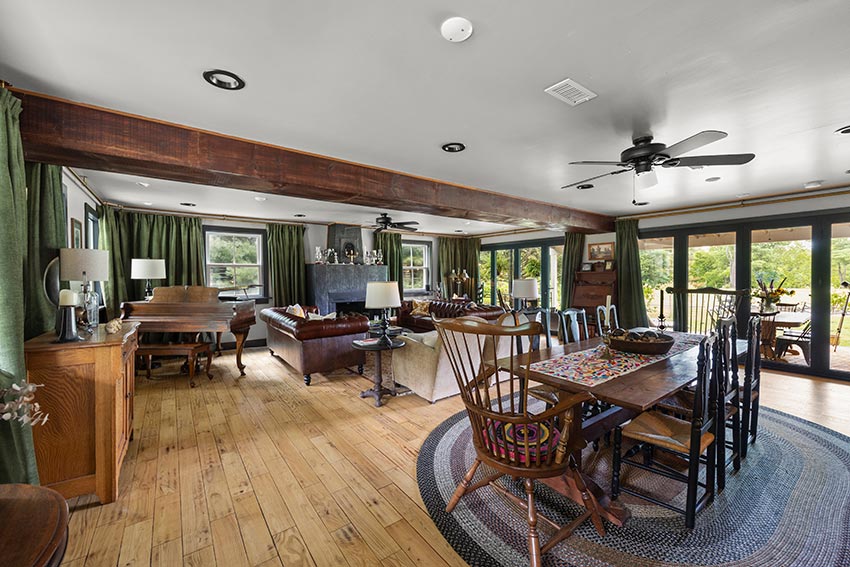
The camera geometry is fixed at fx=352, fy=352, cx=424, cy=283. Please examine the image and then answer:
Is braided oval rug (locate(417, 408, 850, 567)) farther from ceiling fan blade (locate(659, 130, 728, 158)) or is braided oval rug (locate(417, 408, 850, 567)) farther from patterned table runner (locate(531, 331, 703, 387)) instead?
ceiling fan blade (locate(659, 130, 728, 158))

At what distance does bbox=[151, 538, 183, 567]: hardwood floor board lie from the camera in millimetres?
1615

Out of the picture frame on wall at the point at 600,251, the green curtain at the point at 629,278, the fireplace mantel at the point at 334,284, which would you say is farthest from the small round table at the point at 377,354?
Result: the picture frame on wall at the point at 600,251

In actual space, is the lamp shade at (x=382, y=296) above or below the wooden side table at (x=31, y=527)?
above

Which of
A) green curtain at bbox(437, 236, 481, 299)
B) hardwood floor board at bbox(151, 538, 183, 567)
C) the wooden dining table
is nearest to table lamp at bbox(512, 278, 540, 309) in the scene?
green curtain at bbox(437, 236, 481, 299)

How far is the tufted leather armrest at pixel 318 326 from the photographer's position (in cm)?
418

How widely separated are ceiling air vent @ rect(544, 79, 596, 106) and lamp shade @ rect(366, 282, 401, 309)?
2.08 metres

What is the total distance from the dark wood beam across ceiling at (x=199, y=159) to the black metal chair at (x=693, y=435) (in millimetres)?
2722

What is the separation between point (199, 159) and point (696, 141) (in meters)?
3.21

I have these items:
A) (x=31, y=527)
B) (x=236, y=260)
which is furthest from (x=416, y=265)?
(x=31, y=527)

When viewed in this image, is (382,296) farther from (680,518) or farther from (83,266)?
(680,518)

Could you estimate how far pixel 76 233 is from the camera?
367cm

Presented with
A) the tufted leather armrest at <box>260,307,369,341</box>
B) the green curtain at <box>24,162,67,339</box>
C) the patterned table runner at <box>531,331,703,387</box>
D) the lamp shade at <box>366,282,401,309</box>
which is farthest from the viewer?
the tufted leather armrest at <box>260,307,369,341</box>

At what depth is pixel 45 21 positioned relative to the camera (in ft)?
4.68

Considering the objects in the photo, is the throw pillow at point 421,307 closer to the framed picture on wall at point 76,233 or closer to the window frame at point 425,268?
the window frame at point 425,268
